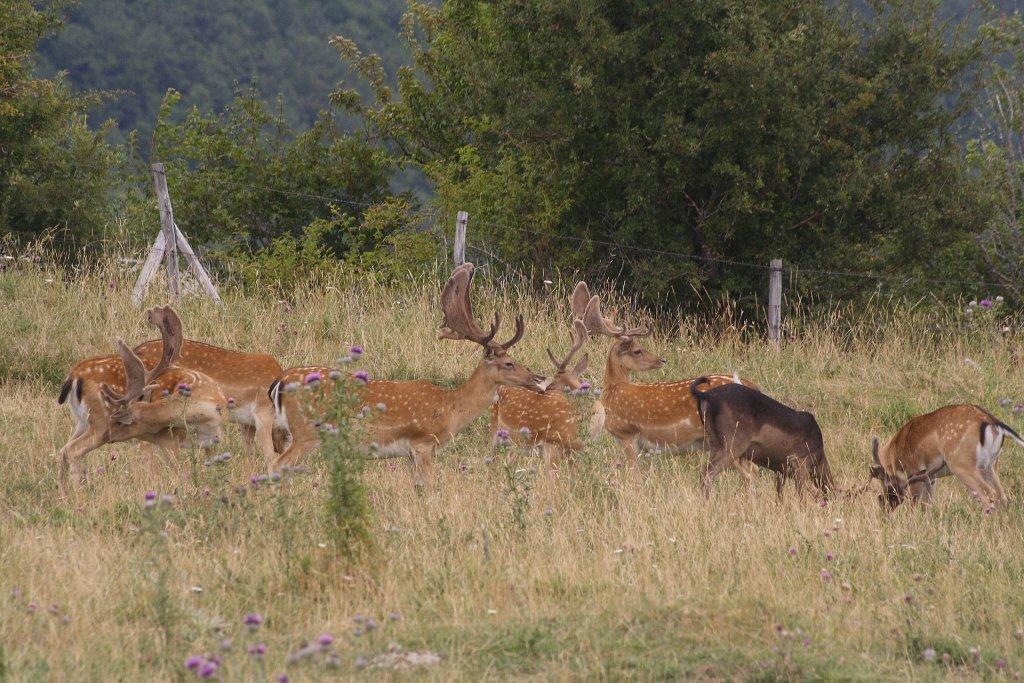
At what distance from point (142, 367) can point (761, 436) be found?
169 inches

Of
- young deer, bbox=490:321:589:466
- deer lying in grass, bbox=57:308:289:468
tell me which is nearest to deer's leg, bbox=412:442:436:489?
young deer, bbox=490:321:589:466

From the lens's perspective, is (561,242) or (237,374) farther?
(561,242)

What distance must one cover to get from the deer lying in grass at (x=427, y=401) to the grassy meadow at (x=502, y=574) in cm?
26

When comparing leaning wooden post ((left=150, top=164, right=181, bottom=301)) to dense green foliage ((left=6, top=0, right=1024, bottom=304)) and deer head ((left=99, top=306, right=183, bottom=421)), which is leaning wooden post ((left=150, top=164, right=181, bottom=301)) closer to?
dense green foliage ((left=6, top=0, right=1024, bottom=304))

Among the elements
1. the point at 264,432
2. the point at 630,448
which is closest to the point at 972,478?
the point at 630,448

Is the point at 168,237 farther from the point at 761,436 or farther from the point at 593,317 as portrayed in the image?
the point at 761,436

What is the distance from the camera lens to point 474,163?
2141 cm

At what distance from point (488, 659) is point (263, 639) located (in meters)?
1.02

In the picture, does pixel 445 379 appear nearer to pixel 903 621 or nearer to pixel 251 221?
pixel 903 621

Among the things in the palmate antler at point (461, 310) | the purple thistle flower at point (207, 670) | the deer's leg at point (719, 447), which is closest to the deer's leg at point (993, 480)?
the deer's leg at point (719, 447)

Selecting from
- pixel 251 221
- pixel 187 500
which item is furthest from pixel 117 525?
pixel 251 221

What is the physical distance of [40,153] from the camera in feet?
70.6

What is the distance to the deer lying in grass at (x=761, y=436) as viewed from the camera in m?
9.18

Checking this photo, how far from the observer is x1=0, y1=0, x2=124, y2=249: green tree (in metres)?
19.9
